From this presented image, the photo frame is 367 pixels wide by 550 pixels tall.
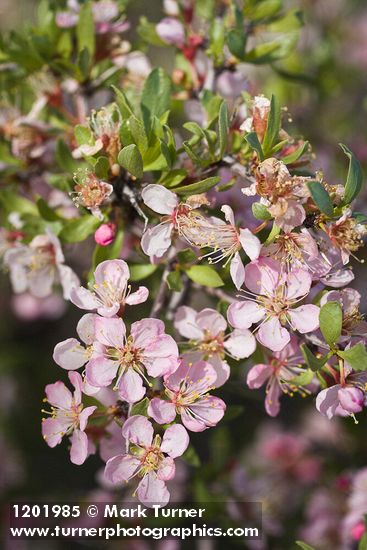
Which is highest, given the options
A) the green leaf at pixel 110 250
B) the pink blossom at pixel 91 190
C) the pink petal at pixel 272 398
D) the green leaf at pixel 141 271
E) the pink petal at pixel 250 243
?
the pink blossom at pixel 91 190

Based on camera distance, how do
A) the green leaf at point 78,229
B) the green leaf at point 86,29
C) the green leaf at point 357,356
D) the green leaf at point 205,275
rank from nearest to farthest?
the green leaf at point 357,356
the green leaf at point 205,275
the green leaf at point 78,229
the green leaf at point 86,29

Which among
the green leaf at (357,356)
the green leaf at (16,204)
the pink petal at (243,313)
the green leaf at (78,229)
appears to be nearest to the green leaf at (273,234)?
the pink petal at (243,313)

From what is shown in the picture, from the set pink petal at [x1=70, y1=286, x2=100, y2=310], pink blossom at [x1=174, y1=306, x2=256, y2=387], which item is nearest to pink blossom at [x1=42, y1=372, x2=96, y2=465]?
pink petal at [x1=70, y1=286, x2=100, y2=310]

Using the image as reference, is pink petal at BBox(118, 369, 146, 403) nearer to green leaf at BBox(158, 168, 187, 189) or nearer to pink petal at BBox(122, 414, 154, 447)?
pink petal at BBox(122, 414, 154, 447)

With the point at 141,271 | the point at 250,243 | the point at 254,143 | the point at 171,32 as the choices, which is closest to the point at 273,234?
the point at 250,243

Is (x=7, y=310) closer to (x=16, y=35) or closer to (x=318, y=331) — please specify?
(x=16, y=35)

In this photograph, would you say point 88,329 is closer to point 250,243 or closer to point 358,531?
point 250,243

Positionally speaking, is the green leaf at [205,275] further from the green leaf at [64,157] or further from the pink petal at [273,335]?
the green leaf at [64,157]
